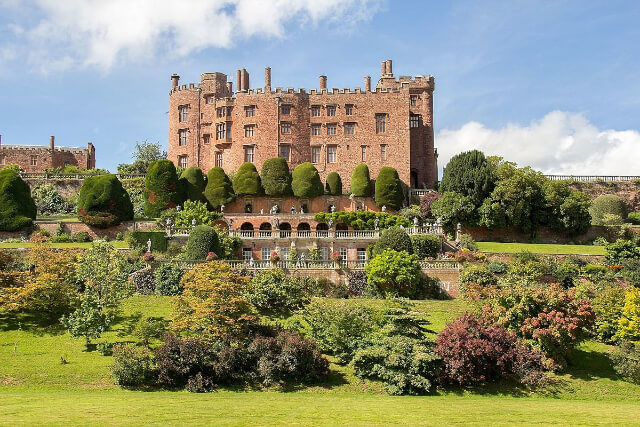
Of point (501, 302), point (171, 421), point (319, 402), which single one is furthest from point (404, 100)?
point (171, 421)

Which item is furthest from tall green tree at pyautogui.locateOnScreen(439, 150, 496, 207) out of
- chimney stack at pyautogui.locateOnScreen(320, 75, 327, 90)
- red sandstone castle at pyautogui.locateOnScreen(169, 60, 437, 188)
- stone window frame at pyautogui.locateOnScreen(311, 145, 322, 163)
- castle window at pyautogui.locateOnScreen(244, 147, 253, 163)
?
castle window at pyautogui.locateOnScreen(244, 147, 253, 163)

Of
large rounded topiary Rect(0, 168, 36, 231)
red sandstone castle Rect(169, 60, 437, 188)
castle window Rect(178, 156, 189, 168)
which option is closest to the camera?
large rounded topiary Rect(0, 168, 36, 231)

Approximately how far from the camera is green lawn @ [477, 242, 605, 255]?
Result: 46331mm

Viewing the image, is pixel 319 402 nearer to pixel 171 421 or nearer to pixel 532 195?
pixel 171 421

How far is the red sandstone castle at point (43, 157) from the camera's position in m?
75.8

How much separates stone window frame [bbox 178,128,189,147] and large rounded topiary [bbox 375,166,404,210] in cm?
2101

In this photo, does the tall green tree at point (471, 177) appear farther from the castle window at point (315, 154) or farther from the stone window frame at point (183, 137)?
the stone window frame at point (183, 137)

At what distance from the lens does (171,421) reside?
18359mm

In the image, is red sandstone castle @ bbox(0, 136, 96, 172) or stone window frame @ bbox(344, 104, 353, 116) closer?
stone window frame @ bbox(344, 104, 353, 116)

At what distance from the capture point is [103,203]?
50.9m

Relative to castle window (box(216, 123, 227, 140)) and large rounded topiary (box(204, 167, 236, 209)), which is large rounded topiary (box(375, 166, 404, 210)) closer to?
large rounded topiary (box(204, 167, 236, 209))

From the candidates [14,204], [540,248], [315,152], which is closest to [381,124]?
[315,152]

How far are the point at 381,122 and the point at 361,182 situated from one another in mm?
7016

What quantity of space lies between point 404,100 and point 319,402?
4449cm
